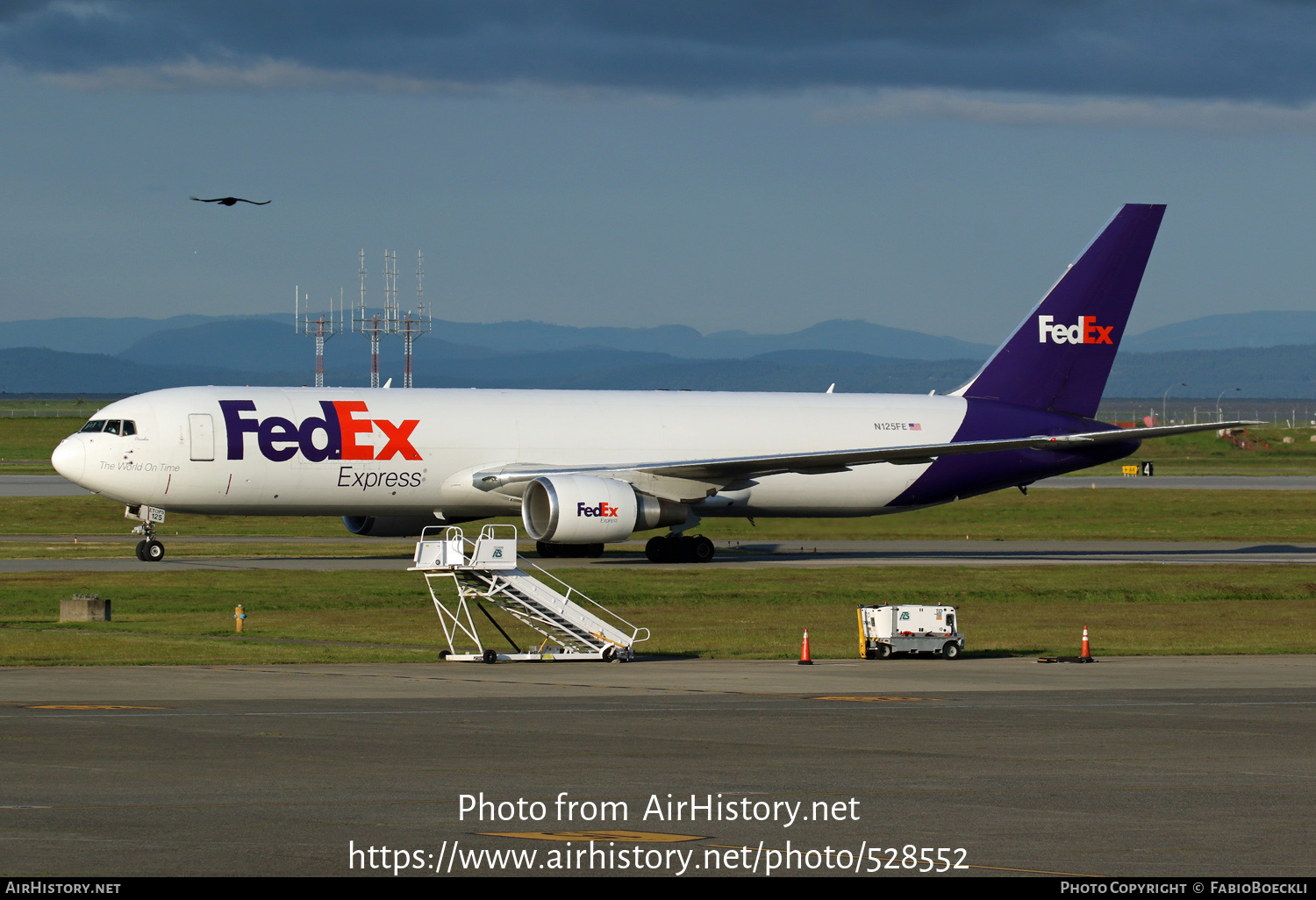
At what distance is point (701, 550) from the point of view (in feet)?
176

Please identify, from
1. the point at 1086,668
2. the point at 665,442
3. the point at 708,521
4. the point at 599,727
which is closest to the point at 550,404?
the point at 665,442

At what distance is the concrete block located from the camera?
35.8 meters

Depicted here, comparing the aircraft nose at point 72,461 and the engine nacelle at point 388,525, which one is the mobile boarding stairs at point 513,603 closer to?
the engine nacelle at point 388,525

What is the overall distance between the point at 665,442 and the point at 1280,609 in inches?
755

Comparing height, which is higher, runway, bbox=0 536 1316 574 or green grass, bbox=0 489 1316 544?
green grass, bbox=0 489 1316 544

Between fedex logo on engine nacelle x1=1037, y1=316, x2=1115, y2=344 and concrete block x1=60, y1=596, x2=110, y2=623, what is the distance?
114 feet

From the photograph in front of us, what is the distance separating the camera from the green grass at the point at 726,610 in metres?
33.2

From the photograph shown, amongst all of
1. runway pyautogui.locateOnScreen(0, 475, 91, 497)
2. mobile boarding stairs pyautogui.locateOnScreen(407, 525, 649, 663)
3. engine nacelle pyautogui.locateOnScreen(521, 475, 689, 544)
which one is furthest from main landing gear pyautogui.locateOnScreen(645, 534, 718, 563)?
runway pyautogui.locateOnScreen(0, 475, 91, 497)

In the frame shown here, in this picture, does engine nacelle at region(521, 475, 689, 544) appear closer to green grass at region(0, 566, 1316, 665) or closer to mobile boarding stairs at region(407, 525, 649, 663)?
green grass at region(0, 566, 1316, 665)

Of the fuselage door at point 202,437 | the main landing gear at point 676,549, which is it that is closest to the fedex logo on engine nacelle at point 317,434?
the fuselage door at point 202,437

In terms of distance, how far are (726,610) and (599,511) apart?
8.26 m

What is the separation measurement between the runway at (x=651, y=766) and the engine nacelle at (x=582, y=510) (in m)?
19.3

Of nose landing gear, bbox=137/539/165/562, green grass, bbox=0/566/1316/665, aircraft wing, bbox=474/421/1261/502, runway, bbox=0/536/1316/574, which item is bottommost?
green grass, bbox=0/566/1316/665

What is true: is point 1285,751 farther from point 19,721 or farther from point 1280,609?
point 1280,609
